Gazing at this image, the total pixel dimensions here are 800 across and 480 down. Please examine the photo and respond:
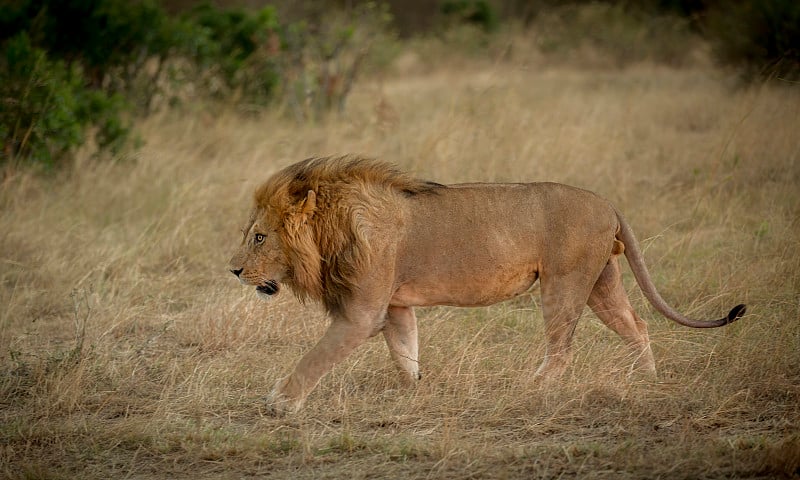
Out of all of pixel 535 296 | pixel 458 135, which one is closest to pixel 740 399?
pixel 535 296

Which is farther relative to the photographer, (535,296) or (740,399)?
(535,296)

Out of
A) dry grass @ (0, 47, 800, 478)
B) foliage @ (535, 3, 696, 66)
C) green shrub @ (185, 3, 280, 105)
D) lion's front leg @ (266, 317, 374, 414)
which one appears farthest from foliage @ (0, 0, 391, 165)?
foliage @ (535, 3, 696, 66)

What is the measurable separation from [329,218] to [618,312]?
141 cm

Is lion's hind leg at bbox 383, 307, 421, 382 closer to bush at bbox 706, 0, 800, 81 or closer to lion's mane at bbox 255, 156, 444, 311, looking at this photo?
lion's mane at bbox 255, 156, 444, 311

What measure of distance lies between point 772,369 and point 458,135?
420cm

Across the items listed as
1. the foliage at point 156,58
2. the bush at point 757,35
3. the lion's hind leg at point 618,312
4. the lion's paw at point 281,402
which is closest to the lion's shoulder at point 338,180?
the lion's paw at point 281,402

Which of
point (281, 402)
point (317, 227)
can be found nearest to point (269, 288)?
point (317, 227)

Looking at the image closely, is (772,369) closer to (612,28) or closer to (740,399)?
(740,399)

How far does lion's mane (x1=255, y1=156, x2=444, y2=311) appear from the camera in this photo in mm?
4113

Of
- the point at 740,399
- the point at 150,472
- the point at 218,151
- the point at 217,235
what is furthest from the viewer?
the point at 218,151

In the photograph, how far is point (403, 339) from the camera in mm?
4484

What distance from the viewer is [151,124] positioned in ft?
32.2

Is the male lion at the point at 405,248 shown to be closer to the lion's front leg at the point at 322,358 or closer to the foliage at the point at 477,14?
the lion's front leg at the point at 322,358

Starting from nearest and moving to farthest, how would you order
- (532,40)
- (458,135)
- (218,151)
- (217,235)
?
(217,235) → (458,135) → (218,151) → (532,40)
